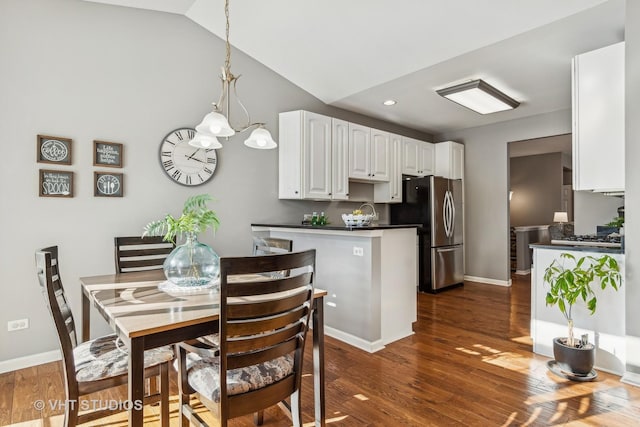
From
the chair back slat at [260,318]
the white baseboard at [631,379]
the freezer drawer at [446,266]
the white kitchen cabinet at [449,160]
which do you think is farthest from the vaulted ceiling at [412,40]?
the white baseboard at [631,379]

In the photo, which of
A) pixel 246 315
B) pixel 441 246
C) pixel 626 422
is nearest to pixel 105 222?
pixel 246 315

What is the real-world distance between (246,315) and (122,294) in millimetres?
879

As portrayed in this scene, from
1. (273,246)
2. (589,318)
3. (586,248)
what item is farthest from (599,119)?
(273,246)

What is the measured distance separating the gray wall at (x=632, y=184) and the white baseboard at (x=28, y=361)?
4.40 meters

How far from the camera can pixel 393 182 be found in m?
5.13

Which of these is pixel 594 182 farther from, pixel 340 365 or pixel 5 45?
pixel 5 45

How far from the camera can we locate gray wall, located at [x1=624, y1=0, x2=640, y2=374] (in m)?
2.35

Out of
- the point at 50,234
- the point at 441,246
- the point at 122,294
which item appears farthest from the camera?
the point at 441,246

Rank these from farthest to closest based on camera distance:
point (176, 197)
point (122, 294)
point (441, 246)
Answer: point (441, 246), point (176, 197), point (122, 294)

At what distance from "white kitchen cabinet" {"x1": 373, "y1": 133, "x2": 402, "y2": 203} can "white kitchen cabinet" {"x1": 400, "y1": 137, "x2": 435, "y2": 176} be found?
0.36 feet

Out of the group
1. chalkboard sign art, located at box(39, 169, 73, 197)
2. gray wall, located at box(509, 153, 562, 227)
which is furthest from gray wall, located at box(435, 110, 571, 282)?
chalkboard sign art, located at box(39, 169, 73, 197)

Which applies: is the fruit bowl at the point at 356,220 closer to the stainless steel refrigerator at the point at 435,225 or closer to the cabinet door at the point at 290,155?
the cabinet door at the point at 290,155

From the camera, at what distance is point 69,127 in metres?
2.86

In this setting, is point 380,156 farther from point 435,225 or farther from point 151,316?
point 151,316
